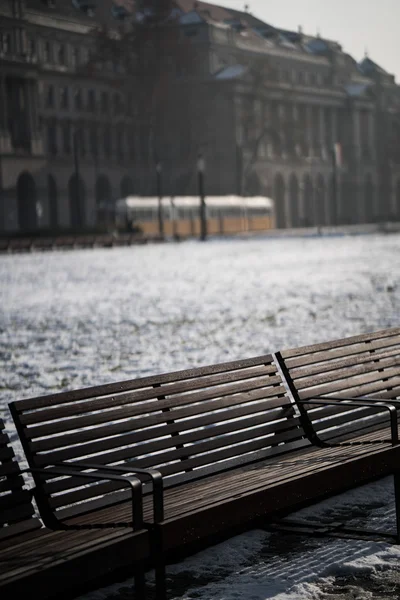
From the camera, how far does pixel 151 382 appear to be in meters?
6.12

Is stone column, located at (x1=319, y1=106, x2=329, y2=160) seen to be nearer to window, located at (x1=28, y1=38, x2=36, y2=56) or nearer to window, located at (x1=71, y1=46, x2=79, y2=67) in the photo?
window, located at (x1=71, y1=46, x2=79, y2=67)

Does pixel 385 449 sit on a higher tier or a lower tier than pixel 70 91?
lower

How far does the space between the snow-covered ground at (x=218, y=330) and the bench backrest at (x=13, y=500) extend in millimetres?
528

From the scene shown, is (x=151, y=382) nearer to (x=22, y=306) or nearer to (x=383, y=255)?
(x=22, y=306)

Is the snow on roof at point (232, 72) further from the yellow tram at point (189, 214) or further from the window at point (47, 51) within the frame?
the window at point (47, 51)

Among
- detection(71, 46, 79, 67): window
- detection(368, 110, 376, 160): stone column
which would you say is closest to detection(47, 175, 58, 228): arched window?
detection(71, 46, 79, 67): window

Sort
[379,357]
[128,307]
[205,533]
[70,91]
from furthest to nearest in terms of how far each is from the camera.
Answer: [70,91]
[128,307]
[379,357]
[205,533]

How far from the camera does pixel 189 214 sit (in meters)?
82.3

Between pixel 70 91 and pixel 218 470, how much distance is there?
304 feet

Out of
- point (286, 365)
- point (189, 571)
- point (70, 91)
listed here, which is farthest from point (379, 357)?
point (70, 91)

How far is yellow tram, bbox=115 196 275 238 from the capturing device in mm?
Answer: 76688

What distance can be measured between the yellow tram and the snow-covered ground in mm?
31301

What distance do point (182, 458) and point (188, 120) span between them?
99.5 meters

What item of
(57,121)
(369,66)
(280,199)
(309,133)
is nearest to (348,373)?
(57,121)
